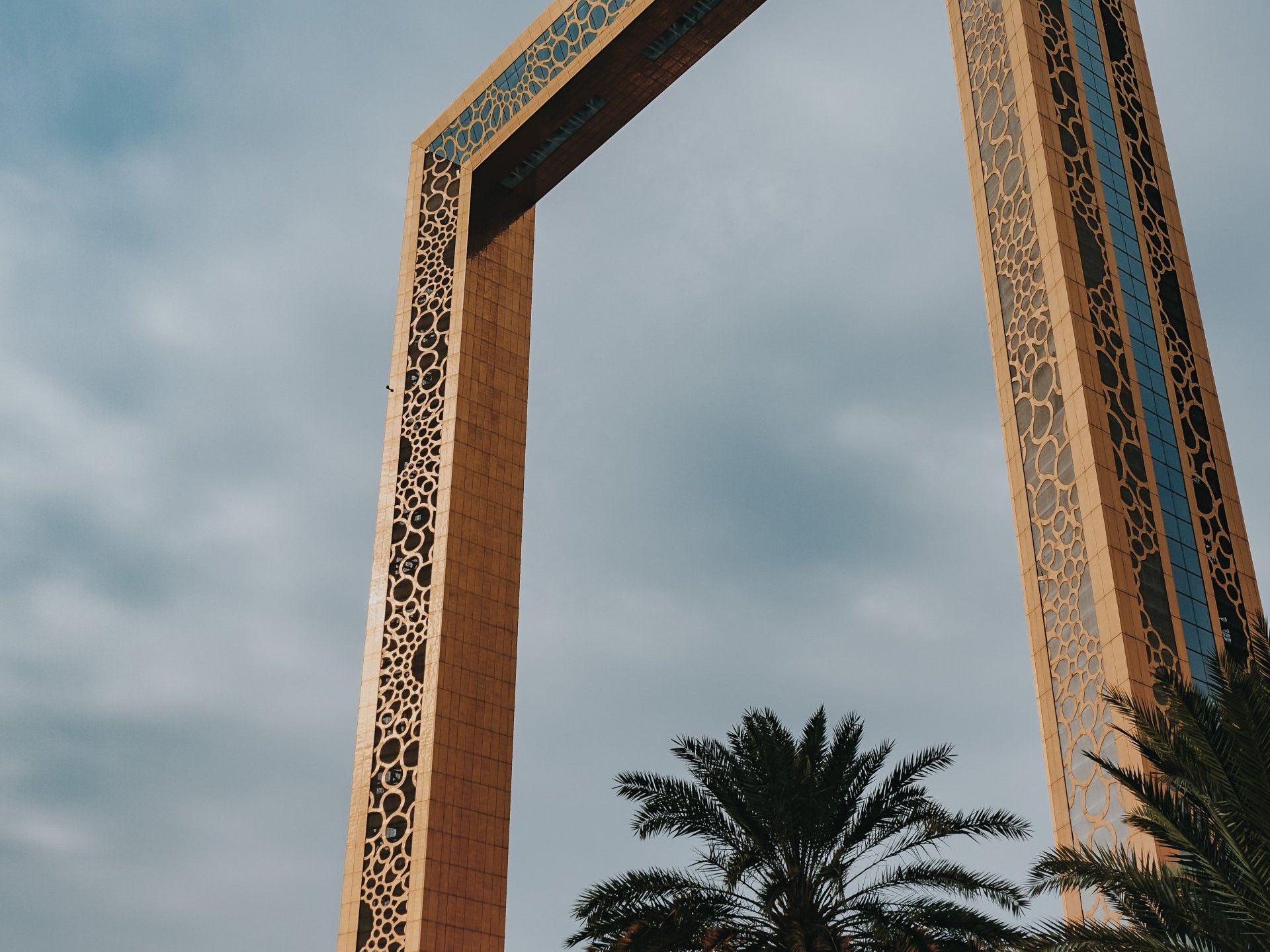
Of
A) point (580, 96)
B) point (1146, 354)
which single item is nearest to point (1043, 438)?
point (1146, 354)

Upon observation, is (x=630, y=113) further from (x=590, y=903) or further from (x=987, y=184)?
(x=590, y=903)

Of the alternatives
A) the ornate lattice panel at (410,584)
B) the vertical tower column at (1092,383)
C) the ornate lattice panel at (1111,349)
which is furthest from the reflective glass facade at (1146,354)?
the ornate lattice panel at (410,584)

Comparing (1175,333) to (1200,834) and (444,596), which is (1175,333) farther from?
(444,596)

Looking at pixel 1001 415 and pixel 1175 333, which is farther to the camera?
pixel 1175 333

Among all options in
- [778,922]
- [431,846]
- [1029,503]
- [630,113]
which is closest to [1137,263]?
[1029,503]

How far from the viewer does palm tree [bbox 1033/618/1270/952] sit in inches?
516

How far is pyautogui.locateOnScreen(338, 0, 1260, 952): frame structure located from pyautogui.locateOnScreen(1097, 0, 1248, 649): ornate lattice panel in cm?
4

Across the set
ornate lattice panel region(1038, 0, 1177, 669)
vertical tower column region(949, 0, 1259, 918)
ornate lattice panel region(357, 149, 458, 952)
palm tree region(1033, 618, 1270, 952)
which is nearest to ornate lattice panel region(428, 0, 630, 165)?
ornate lattice panel region(357, 149, 458, 952)

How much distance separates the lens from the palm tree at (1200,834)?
13109 millimetres

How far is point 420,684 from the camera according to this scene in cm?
2730

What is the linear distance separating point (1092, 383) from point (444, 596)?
1258cm

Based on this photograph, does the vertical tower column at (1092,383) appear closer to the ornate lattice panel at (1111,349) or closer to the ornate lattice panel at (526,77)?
the ornate lattice panel at (1111,349)

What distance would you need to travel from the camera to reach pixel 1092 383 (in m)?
19.8

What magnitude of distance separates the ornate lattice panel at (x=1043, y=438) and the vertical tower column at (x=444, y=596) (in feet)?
36.9
